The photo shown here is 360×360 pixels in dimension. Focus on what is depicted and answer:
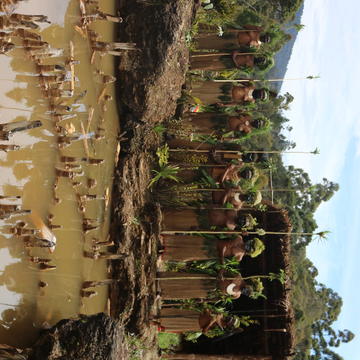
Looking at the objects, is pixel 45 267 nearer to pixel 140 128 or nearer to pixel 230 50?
pixel 140 128

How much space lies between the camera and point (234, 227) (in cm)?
605

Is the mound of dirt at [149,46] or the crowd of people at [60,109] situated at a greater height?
the mound of dirt at [149,46]

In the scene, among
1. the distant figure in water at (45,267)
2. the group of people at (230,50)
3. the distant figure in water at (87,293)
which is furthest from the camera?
the group of people at (230,50)

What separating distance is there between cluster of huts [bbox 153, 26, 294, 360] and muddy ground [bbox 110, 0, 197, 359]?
1.40 feet

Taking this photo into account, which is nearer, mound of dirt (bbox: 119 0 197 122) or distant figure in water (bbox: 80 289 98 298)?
distant figure in water (bbox: 80 289 98 298)

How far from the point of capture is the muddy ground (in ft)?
17.3

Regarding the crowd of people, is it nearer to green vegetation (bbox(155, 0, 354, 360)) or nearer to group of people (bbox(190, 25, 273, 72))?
group of people (bbox(190, 25, 273, 72))

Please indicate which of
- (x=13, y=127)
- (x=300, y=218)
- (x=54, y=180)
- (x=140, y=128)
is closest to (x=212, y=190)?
(x=140, y=128)

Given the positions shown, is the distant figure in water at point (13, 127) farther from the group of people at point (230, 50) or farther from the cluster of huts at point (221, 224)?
the group of people at point (230, 50)

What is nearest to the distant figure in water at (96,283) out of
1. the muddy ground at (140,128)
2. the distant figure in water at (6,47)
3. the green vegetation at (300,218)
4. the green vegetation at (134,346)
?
the muddy ground at (140,128)

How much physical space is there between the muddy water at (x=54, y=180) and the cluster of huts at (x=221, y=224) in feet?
4.26

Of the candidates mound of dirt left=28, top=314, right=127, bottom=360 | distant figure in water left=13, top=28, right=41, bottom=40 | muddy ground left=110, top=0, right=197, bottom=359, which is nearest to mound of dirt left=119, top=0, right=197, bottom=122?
muddy ground left=110, top=0, right=197, bottom=359

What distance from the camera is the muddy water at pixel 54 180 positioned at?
354cm

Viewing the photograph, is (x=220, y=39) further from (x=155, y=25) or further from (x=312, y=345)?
(x=312, y=345)
